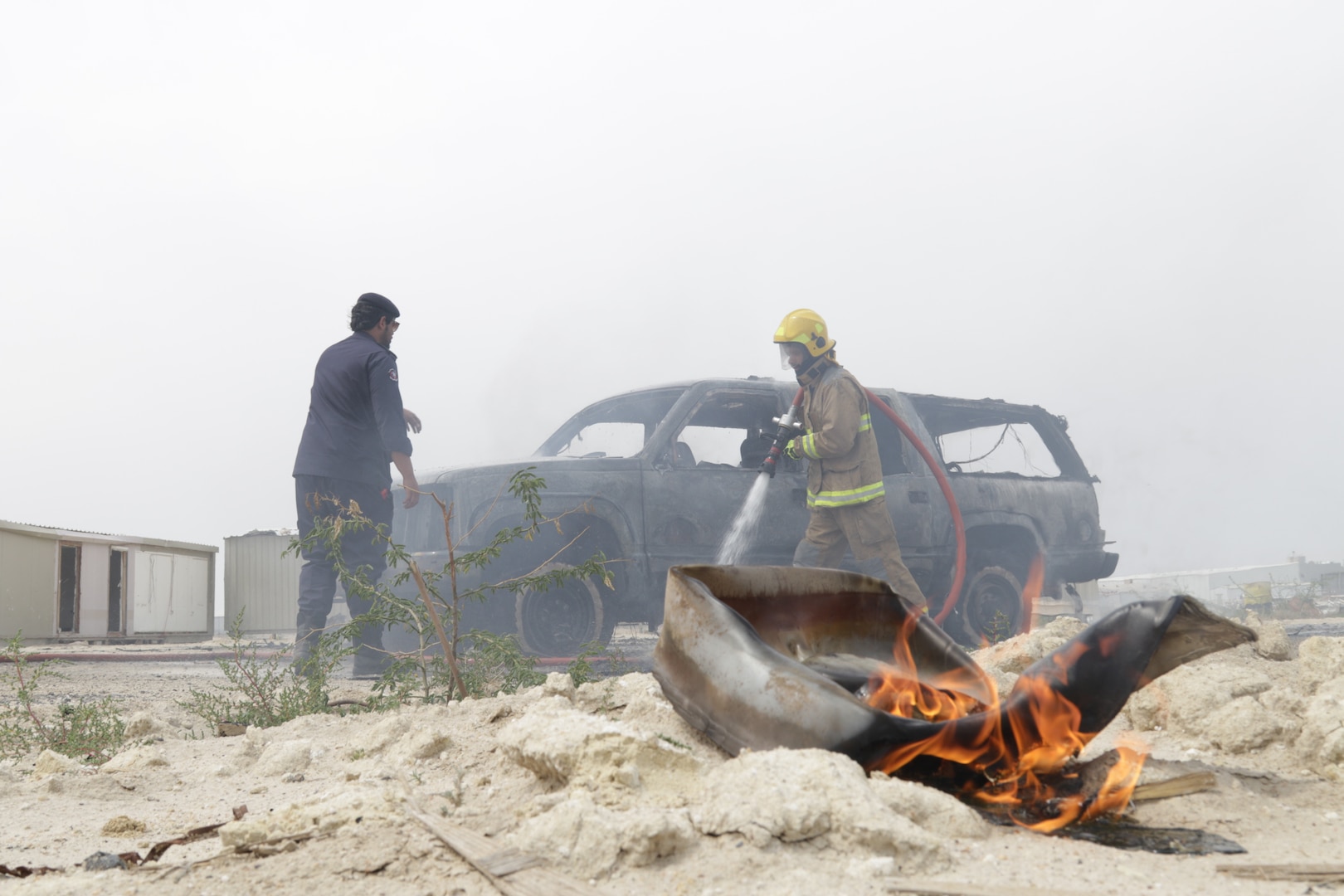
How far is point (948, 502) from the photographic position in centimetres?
718

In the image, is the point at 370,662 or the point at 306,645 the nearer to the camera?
the point at 306,645

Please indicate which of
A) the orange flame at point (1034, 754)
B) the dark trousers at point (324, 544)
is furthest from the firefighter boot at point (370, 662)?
the orange flame at point (1034, 754)

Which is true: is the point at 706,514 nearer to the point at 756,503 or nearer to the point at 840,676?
the point at 756,503

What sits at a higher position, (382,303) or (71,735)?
(382,303)

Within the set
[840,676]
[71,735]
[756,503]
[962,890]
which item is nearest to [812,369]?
[756,503]

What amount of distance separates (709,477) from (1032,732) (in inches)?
180

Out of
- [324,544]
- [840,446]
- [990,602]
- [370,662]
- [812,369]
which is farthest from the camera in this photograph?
[990,602]

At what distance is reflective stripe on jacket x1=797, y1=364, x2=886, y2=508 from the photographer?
6.02m

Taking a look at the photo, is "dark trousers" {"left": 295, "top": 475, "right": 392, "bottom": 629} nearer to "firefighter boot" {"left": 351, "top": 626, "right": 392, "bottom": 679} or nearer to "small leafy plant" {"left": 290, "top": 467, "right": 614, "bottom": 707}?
"firefighter boot" {"left": 351, "top": 626, "right": 392, "bottom": 679}

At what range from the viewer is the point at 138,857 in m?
1.88

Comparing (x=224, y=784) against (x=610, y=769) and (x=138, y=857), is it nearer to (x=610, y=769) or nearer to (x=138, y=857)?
(x=138, y=857)

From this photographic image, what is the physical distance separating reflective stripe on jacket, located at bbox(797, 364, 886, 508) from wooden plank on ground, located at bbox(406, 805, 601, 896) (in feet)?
14.6

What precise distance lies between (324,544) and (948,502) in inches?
184

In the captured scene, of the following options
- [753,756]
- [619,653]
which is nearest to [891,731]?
[753,756]
